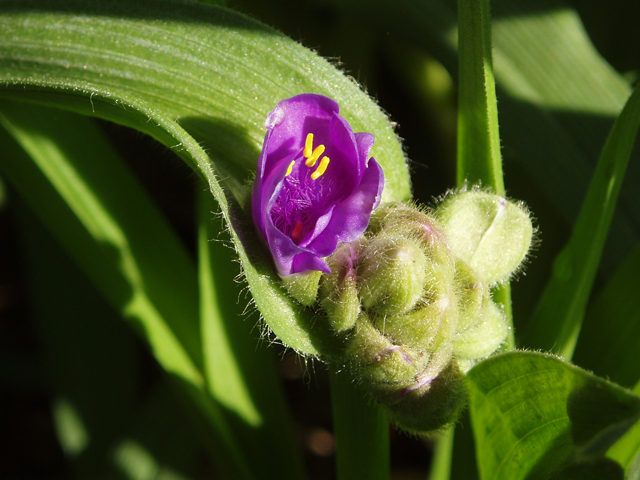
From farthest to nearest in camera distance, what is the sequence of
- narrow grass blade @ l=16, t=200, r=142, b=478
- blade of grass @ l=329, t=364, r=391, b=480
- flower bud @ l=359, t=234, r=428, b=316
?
narrow grass blade @ l=16, t=200, r=142, b=478 < blade of grass @ l=329, t=364, r=391, b=480 < flower bud @ l=359, t=234, r=428, b=316

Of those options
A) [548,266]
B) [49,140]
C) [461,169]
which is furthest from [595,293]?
[49,140]

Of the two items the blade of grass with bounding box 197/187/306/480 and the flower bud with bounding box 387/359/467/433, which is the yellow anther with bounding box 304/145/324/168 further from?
the flower bud with bounding box 387/359/467/433

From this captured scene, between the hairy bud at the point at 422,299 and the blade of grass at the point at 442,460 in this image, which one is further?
the blade of grass at the point at 442,460

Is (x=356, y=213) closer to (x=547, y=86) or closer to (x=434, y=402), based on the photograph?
(x=434, y=402)

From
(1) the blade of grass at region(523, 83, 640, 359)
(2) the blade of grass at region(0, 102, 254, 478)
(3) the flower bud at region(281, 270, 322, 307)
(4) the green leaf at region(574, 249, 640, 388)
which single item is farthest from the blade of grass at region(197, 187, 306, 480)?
(4) the green leaf at region(574, 249, 640, 388)

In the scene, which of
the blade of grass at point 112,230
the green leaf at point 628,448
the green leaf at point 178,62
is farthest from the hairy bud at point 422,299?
the blade of grass at point 112,230

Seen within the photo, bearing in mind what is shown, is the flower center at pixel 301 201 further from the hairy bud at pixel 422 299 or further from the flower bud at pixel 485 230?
the flower bud at pixel 485 230

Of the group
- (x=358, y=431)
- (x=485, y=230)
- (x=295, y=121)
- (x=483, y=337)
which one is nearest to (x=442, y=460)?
(x=358, y=431)
